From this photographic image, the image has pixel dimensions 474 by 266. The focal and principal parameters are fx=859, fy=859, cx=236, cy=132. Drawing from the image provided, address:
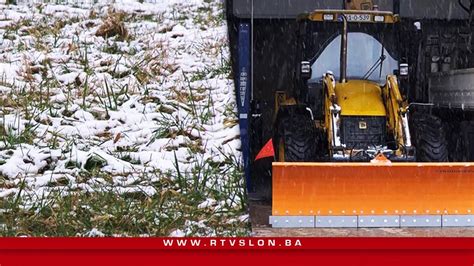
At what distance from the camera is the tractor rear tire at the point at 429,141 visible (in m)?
8.82

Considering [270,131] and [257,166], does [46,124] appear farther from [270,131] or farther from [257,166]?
[270,131]

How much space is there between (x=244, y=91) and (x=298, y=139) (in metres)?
0.90

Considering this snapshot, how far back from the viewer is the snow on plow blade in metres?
7.64

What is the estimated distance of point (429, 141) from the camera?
8.85 meters

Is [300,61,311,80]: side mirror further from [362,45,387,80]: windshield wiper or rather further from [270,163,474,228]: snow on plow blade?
[270,163,474,228]: snow on plow blade

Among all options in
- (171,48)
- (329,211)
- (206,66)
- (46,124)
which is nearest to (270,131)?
(206,66)

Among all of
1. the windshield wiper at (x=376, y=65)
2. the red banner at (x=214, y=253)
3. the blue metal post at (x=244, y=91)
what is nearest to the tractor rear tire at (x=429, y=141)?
the windshield wiper at (x=376, y=65)

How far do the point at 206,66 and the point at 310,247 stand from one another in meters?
7.48

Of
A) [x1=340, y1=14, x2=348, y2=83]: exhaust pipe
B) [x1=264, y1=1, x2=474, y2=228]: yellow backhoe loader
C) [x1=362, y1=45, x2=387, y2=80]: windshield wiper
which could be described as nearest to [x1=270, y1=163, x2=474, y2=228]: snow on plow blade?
[x1=264, y1=1, x2=474, y2=228]: yellow backhoe loader

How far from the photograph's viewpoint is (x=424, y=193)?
778cm

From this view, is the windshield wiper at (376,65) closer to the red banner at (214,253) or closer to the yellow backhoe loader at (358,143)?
the yellow backhoe loader at (358,143)

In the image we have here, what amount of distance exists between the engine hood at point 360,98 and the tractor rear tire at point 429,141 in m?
0.41

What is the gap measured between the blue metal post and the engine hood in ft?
3.22

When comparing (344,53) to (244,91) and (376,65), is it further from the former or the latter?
(244,91)
